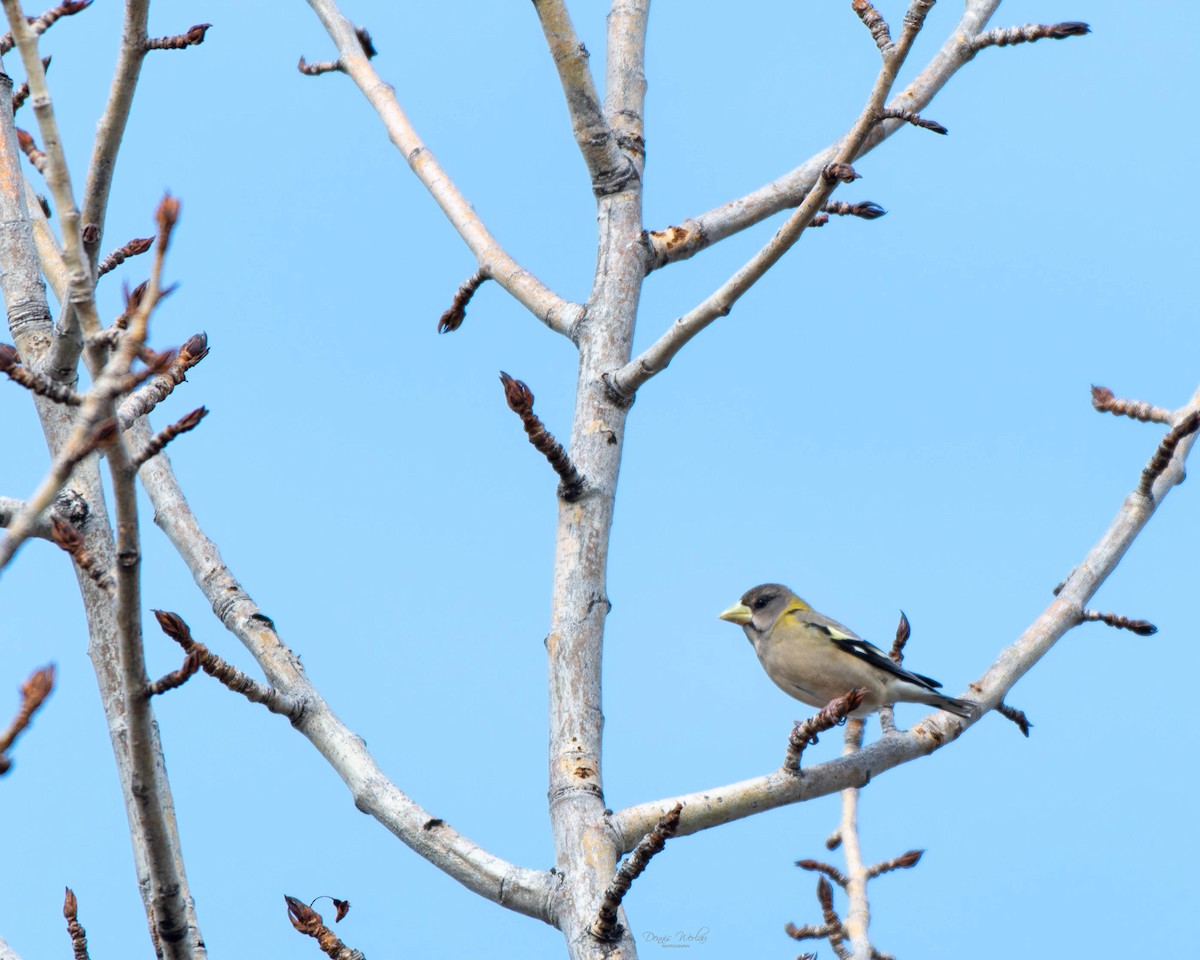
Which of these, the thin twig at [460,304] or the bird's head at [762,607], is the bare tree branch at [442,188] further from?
the bird's head at [762,607]

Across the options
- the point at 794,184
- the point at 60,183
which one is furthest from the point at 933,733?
the point at 60,183

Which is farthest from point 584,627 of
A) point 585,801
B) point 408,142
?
point 408,142

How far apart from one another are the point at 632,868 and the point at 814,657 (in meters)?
3.03

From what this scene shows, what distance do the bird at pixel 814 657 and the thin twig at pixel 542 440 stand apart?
5.84 ft

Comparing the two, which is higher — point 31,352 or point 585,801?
point 31,352

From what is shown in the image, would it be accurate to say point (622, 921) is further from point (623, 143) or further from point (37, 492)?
point (623, 143)

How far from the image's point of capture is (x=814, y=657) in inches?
243

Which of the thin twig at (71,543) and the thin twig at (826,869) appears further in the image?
the thin twig at (826,869)

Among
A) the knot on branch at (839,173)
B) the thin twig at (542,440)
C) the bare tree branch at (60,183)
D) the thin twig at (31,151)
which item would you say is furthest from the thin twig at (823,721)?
the thin twig at (31,151)

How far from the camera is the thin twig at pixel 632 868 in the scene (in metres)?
3.25

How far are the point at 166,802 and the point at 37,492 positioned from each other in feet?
6.30

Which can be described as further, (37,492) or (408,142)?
(408,142)

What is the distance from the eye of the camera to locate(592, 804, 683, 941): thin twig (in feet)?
10.6

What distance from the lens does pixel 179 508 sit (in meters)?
4.82
